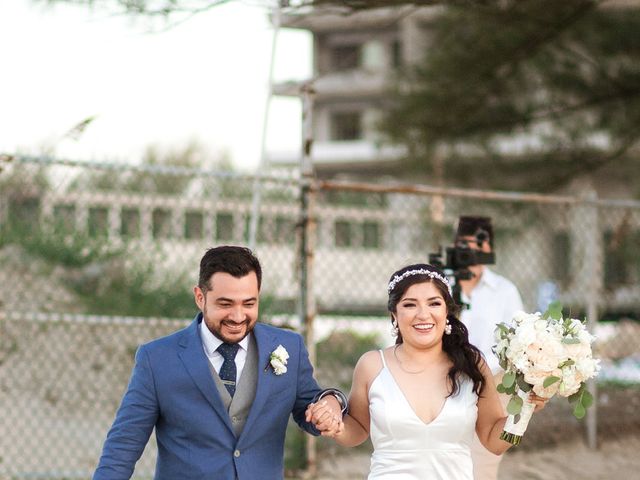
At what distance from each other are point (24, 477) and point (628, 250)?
8.06 m

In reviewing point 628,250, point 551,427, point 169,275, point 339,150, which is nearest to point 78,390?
point 169,275

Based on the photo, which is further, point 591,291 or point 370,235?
point 370,235

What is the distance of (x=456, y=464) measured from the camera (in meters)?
4.11

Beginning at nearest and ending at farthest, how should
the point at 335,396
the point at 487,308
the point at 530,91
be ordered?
the point at 335,396
the point at 487,308
the point at 530,91

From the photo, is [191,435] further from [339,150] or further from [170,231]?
[339,150]

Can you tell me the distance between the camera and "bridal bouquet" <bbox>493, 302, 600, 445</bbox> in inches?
150

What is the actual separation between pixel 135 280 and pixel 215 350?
23.1 feet

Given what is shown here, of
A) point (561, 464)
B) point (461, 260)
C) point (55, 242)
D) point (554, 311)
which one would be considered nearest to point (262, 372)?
point (554, 311)

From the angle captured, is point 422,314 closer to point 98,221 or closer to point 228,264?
Result: point 228,264

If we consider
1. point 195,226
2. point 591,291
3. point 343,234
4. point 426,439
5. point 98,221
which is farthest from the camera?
point 343,234

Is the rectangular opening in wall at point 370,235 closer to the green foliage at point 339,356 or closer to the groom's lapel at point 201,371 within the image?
the green foliage at point 339,356

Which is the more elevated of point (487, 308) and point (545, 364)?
point (487, 308)

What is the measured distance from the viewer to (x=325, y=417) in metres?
3.81

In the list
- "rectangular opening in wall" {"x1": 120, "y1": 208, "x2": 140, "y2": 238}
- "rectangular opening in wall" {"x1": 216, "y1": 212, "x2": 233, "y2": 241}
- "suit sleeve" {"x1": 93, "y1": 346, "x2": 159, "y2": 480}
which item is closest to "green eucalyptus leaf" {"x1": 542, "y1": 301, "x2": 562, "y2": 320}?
"suit sleeve" {"x1": 93, "y1": 346, "x2": 159, "y2": 480}
